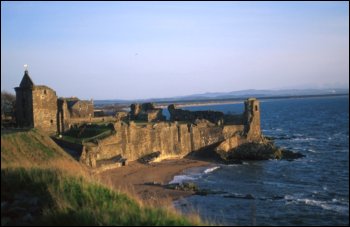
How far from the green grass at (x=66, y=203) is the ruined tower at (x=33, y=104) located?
90.7ft

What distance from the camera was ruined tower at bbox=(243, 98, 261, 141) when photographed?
61250 millimetres

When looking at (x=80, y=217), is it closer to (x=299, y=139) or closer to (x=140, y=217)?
(x=140, y=217)

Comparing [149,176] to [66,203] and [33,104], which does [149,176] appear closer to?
[33,104]

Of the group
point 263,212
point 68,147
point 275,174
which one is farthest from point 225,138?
point 263,212

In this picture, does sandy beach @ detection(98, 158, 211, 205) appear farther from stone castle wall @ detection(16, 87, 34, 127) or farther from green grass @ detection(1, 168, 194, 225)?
green grass @ detection(1, 168, 194, 225)

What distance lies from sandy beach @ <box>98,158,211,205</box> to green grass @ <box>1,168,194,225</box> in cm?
1385

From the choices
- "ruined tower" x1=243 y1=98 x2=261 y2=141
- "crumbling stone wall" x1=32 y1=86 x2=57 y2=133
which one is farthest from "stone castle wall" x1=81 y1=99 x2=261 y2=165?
"crumbling stone wall" x1=32 y1=86 x2=57 y2=133

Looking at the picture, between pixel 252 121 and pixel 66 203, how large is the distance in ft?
163

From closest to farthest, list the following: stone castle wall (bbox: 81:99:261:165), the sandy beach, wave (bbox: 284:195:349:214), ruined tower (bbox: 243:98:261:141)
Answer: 1. wave (bbox: 284:195:349:214)
2. the sandy beach
3. stone castle wall (bbox: 81:99:261:165)
4. ruined tower (bbox: 243:98:261:141)

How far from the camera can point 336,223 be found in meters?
25.3

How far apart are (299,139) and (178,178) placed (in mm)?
39833

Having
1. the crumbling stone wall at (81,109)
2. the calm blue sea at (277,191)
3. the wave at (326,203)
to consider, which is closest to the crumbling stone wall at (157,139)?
the calm blue sea at (277,191)

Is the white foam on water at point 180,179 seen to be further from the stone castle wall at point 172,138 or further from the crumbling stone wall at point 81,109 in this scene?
the crumbling stone wall at point 81,109

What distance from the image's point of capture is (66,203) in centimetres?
1422
